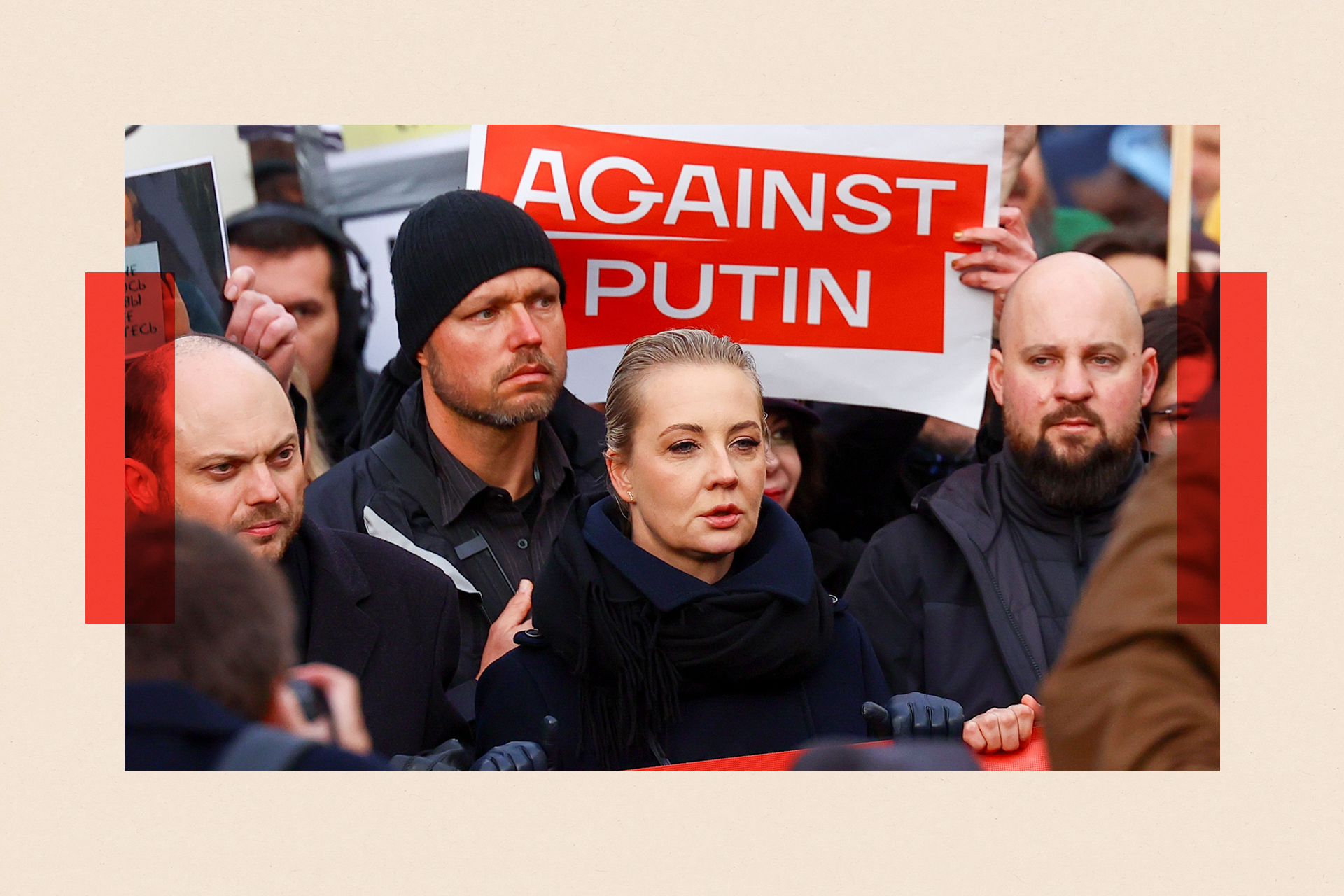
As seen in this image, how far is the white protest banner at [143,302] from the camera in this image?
4.19 meters

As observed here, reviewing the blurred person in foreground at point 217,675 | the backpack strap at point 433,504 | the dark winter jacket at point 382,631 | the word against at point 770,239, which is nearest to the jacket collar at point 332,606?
the dark winter jacket at point 382,631

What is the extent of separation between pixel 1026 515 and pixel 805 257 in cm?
112

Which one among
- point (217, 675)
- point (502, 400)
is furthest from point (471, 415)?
point (217, 675)

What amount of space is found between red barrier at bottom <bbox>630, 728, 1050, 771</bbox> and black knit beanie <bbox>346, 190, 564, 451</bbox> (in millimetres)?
1518

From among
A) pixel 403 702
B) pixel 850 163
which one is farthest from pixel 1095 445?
pixel 403 702

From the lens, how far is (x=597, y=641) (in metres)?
3.71

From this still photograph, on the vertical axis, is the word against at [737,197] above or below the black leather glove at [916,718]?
above

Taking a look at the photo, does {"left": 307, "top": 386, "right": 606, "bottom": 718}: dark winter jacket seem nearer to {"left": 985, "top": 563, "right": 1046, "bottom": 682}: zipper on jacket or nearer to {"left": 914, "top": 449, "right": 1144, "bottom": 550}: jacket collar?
{"left": 914, "top": 449, "right": 1144, "bottom": 550}: jacket collar

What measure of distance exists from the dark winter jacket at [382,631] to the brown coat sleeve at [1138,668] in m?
2.02

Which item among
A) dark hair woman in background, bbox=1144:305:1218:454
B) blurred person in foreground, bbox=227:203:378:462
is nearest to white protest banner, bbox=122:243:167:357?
blurred person in foreground, bbox=227:203:378:462

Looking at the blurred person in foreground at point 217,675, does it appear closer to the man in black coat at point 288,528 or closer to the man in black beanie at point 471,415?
the man in black coat at point 288,528

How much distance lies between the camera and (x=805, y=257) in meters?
4.75

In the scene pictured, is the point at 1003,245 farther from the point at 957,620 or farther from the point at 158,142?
the point at 158,142

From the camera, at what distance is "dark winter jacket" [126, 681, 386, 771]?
7.71 ft
